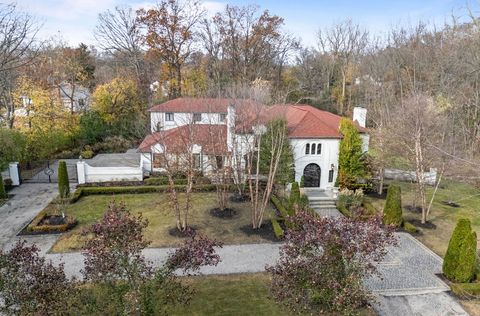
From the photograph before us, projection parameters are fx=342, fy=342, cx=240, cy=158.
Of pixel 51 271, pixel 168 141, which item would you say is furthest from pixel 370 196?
pixel 51 271

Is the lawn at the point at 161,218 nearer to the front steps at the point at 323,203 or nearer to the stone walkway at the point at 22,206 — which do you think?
the stone walkway at the point at 22,206

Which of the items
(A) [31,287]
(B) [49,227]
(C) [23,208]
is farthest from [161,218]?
(A) [31,287]

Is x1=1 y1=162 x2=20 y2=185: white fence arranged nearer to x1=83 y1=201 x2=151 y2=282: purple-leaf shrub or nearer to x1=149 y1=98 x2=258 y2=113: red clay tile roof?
x1=149 y1=98 x2=258 y2=113: red clay tile roof

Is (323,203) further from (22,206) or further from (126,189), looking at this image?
(22,206)

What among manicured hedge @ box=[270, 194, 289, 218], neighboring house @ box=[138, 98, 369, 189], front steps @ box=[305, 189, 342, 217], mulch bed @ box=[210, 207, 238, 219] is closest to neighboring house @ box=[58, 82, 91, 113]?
neighboring house @ box=[138, 98, 369, 189]

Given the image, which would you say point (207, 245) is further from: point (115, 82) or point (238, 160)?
point (115, 82)

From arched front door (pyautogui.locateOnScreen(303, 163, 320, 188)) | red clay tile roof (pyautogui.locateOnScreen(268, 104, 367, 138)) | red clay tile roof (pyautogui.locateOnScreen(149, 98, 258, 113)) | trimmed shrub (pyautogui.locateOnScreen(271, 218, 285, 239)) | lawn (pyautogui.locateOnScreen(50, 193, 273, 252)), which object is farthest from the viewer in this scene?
arched front door (pyautogui.locateOnScreen(303, 163, 320, 188))

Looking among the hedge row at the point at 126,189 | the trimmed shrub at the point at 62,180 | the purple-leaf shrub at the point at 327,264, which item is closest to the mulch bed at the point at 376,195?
the hedge row at the point at 126,189
